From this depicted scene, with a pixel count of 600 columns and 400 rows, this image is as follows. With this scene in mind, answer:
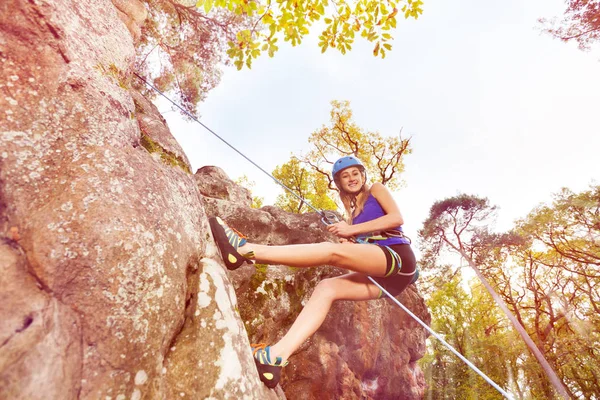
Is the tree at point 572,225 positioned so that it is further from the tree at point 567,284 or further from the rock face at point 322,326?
the rock face at point 322,326

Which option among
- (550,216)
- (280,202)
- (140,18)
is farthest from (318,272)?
(280,202)

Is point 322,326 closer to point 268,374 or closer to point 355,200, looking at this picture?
point 355,200

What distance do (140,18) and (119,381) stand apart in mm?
7140

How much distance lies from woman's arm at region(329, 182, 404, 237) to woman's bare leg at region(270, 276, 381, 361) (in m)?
0.56

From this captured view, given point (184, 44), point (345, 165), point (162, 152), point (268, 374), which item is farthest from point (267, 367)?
point (184, 44)

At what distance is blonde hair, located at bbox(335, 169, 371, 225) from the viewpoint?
421 cm

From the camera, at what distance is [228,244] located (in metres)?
2.78

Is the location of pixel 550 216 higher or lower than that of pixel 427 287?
higher

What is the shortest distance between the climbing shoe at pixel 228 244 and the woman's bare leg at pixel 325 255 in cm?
6

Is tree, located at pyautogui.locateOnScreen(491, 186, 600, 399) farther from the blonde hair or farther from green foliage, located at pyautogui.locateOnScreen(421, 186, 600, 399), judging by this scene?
the blonde hair

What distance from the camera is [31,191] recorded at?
1.80 meters

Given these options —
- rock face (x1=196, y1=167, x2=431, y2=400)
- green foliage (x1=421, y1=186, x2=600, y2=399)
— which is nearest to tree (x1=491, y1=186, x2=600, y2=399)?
green foliage (x1=421, y1=186, x2=600, y2=399)

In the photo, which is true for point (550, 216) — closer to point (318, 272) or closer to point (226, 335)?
point (318, 272)

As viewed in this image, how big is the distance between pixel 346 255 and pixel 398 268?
778 mm
